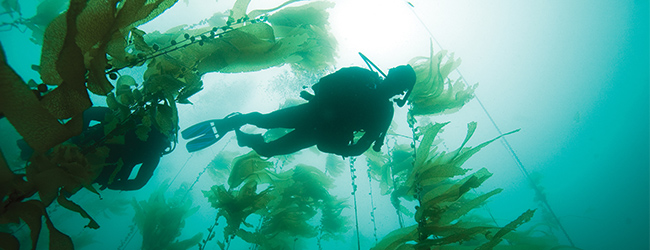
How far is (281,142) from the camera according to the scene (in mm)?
3223

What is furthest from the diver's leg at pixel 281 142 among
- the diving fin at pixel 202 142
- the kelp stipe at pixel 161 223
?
the kelp stipe at pixel 161 223

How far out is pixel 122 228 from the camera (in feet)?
123

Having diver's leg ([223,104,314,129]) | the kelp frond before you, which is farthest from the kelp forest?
diver's leg ([223,104,314,129])

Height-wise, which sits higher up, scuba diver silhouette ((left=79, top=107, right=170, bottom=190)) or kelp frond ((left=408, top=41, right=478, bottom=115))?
scuba diver silhouette ((left=79, top=107, right=170, bottom=190))

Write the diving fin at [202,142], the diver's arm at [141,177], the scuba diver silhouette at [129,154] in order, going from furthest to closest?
the diving fin at [202,142], the diver's arm at [141,177], the scuba diver silhouette at [129,154]

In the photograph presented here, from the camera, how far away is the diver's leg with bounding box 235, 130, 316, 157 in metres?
3.20

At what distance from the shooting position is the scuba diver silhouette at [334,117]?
9.84 feet

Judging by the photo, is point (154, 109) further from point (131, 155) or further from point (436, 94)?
point (436, 94)

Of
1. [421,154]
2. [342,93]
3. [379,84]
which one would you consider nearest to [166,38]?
[342,93]

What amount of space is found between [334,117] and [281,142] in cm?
80

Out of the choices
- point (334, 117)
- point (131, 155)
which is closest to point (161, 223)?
point (131, 155)

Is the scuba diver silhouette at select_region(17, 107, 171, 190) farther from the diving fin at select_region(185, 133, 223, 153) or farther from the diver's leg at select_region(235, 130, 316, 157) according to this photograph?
the diver's leg at select_region(235, 130, 316, 157)

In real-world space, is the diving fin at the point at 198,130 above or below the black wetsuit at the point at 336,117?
above

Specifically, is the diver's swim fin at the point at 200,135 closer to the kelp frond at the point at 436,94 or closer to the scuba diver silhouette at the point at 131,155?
the scuba diver silhouette at the point at 131,155
